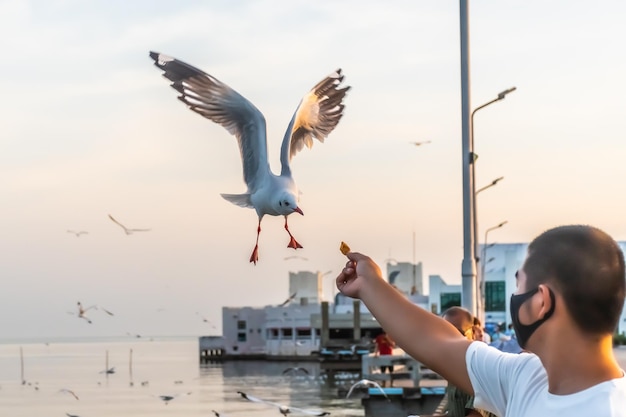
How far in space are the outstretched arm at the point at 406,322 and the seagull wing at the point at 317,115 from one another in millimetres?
979

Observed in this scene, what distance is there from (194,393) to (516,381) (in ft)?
216

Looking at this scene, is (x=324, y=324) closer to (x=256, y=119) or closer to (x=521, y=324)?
(x=256, y=119)

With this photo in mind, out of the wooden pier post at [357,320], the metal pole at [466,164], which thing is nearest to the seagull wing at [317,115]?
the metal pole at [466,164]

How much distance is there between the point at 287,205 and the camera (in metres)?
3.61

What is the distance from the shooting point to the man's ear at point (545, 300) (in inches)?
120

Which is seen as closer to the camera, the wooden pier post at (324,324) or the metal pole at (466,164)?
the metal pole at (466,164)

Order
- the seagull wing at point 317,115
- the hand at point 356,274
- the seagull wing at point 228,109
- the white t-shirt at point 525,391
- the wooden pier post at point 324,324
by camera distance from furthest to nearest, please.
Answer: the wooden pier post at point 324,324 → the seagull wing at point 317,115 → the seagull wing at point 228,109 → the hand at point 356,274 → the white t-shirt at point 525,391

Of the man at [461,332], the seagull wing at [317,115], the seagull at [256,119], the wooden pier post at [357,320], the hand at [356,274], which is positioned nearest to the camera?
the hand at [356,274]

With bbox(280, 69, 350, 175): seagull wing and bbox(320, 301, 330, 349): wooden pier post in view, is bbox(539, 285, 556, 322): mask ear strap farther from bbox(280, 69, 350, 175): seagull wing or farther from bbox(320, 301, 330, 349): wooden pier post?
bbox(320, 301, 330, 349): wooden pier post

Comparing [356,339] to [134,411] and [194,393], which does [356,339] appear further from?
[134,411]

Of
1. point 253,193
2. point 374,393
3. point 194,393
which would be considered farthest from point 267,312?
point 253,193

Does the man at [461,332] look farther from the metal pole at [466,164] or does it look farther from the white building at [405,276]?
the white building at [405,276]

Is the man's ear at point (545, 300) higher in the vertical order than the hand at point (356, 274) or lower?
lower

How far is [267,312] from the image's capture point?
102375mm
